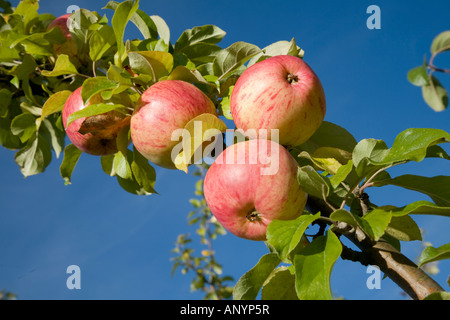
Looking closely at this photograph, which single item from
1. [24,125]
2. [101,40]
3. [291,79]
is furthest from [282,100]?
[24,125]

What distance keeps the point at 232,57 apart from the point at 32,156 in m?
1.11

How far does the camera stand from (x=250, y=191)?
2.97ft

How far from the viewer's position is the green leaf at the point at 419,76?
1.79 ft

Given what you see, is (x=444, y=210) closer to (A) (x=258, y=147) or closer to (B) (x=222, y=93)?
(A) (x=258, y=147)

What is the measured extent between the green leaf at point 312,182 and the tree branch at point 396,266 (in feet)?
0.37

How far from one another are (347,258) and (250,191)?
266 millimetres

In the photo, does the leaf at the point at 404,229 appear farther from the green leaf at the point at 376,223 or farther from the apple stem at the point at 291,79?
the apple stem at the point at 291,79

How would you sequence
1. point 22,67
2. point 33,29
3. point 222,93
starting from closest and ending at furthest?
1. point 222,93
2. point 22,67
3. point 33,29

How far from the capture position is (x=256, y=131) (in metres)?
1.00

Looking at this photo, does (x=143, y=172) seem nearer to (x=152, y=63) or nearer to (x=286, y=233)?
(x=152, y=63)

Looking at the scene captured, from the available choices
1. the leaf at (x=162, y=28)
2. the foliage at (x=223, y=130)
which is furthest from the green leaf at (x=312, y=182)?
the leaf at (x=162, y=28)

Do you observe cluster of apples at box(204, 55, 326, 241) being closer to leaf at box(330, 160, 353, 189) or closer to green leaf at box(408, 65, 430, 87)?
leaf at box(330, 160, 353, 189)

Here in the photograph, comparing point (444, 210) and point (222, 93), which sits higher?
point (222, 93)
